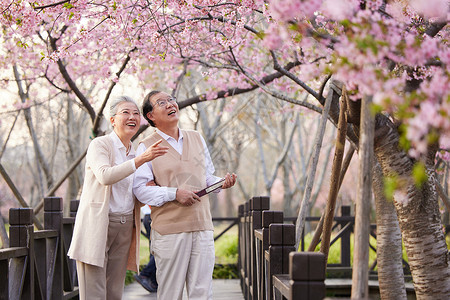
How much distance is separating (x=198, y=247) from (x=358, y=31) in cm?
241

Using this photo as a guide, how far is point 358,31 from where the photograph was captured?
2.15 meters

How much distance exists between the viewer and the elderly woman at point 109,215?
4.07m

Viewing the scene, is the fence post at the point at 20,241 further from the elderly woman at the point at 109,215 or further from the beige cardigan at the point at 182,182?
the beige cardigan at the point at 182,182

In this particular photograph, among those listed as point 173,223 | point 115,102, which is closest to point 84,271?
point 173,223

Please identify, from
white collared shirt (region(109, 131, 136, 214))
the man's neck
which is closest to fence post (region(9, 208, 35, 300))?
white collared shirt (region(109, 131, 136, 214))

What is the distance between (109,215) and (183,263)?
0.64 metres

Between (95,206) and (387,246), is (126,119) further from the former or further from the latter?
(387,246)

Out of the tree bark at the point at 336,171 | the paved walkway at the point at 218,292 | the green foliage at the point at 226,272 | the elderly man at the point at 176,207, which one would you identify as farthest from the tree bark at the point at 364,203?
the green foliage at the point at 226,272

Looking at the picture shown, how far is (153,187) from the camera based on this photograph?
4.12m

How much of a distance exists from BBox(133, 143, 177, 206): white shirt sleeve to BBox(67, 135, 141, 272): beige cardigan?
0.20 meters

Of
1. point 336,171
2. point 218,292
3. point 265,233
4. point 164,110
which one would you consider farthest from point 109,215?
point 218,292

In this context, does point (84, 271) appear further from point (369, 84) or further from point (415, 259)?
point (369, 84)

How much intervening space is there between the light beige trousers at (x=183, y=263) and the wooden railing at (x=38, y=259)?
1104 millimetres

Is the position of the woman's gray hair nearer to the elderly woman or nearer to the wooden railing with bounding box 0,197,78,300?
the elderly woman
